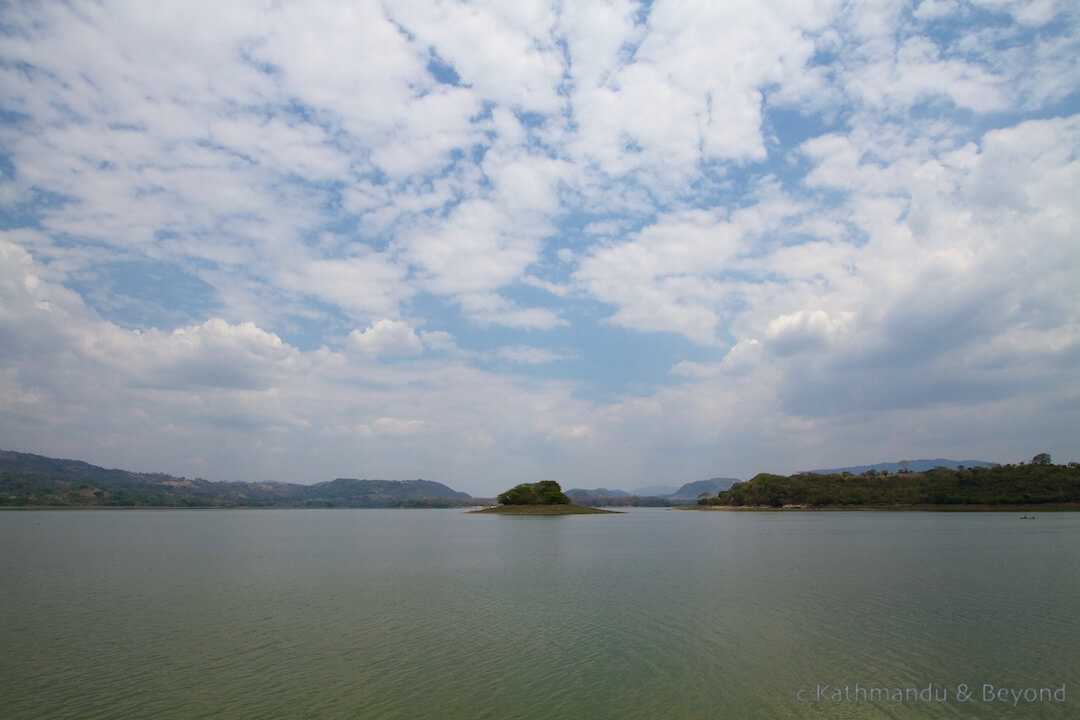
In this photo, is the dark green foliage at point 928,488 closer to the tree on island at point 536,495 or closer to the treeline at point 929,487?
the treeline at point 929,487

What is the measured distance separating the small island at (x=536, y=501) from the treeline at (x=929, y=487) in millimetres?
60108

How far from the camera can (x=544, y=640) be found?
70.9 feet

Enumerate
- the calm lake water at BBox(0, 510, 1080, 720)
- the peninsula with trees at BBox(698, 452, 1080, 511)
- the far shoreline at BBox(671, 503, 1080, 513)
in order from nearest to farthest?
the calm lake water at BBox(0, 510, 1080, 720)
the far shoreline at BBox(671, 503, 1080, 513)
the peninsula with trees at BBox(698, 452, 1080, 511)

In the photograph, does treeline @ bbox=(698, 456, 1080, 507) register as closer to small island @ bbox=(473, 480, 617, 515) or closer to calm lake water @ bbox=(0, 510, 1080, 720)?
small island @ bbox=(473, 480, 617, 515)

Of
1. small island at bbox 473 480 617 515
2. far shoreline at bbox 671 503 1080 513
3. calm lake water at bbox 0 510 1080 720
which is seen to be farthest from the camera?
small island at bbox 473 480 617 515

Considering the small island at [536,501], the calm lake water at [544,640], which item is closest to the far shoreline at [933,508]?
the small island at [536,501]

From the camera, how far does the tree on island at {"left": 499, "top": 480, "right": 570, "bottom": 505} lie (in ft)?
541

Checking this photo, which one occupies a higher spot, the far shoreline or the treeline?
the treeline

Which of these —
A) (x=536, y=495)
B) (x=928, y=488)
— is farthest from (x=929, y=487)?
(x=536, y=495)

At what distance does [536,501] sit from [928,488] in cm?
11083

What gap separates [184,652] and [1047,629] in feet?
103

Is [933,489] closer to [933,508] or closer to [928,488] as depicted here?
[928,488]

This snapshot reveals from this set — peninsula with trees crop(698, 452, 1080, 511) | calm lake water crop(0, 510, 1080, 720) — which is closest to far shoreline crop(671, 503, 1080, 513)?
peninsula with trees crop(698, 452, 1080, 511)

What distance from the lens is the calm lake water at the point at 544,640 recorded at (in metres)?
15.4
